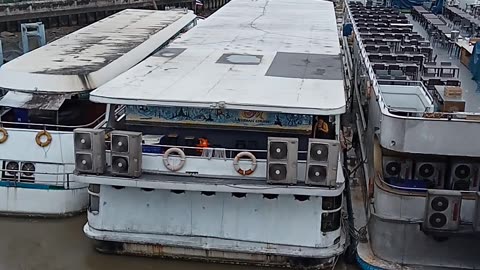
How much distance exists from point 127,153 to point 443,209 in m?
4.42

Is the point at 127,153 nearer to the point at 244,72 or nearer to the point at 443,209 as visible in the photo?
the point at 244,72

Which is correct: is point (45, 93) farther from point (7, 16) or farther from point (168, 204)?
point (7, 16)

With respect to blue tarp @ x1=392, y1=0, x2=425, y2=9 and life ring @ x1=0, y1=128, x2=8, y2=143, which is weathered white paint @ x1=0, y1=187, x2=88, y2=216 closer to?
life ring @ x1=0, y1=128, x2=8, y2=143

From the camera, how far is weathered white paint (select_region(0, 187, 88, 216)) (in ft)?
35.3

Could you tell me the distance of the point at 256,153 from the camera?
9398 millimetres

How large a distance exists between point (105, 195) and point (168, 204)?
100cm

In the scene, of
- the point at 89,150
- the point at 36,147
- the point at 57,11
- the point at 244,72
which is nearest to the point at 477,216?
the point at 244,72

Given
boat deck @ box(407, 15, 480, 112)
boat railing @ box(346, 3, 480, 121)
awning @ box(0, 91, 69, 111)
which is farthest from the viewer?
awning @ box(0, 91, 69, 111)

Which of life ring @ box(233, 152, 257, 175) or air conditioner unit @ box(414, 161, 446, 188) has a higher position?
life ring @ box(233, 152, 257, 175)

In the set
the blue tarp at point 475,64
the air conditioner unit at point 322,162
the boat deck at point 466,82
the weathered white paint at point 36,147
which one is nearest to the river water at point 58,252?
the weathered white paint at point 36,147

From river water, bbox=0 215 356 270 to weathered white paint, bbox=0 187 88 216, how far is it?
156 millimetres

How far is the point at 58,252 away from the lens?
32.7 feet

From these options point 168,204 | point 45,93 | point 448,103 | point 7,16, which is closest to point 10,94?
point 45,93

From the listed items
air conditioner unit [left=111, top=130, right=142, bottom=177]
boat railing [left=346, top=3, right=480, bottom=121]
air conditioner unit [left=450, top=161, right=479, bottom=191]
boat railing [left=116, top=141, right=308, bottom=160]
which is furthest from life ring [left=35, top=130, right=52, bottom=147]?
air conditioner unit [left=450, top=161, right=479, bottom=191]
